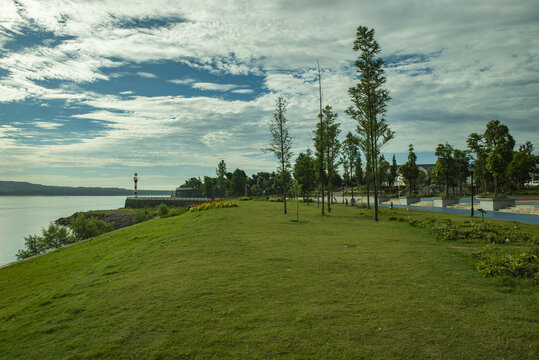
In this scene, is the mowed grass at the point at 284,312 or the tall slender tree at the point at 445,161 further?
the tall slender tree at the point at 445,161

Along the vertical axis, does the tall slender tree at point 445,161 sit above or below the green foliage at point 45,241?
above

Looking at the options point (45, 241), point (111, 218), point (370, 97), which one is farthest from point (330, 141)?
point (111, 218)

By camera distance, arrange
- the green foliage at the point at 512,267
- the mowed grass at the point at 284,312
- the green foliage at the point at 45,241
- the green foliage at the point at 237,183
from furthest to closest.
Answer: the green foliage at the point at 237,183 → the green foliage at the point at 45,241 → the green foliage at the point at 512,267 → the mowed grass at the point at 284,312

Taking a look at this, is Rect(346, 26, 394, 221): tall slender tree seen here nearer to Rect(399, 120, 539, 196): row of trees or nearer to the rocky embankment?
Rect(399, 120, 539, 196): row of trees

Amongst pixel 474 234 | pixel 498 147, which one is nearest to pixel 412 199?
pixel 498 147

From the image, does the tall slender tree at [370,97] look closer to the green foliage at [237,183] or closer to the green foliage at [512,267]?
the green foliage at [512,267]

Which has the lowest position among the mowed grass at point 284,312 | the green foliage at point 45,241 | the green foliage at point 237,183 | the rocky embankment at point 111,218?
the rocky embankment at point 111,218

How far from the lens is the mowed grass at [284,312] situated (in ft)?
13.9

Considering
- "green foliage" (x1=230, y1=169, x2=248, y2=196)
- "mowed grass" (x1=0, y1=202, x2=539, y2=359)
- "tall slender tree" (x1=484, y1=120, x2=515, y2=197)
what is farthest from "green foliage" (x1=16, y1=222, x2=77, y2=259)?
"green foliage" (x1=230, y1=169, x2=248, y2=196)

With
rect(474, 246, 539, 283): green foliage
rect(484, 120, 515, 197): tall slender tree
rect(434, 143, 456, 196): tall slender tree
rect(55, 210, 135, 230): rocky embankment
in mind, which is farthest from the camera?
rect(55, 210, 135, 230): rocky embankment

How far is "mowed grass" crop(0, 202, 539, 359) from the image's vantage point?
4.22 meters

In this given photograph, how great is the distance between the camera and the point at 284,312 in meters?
5.23

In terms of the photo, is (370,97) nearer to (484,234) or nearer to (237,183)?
(484,234)

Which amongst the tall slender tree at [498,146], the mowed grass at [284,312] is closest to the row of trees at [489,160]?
the tall slender tree at [498,146]
